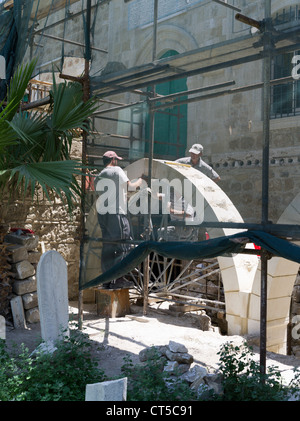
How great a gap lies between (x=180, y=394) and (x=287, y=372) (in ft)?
5.31

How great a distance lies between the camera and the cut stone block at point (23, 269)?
734 centimetres

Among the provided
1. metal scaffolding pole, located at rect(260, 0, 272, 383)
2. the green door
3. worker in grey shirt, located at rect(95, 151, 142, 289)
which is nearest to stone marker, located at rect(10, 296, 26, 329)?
worker in grey shirt, located at rect(95, 151, 142, 289)

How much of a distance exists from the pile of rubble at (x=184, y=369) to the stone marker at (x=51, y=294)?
106cm

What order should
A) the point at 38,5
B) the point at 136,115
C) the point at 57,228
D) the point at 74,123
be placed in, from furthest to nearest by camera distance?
the point at 57,228, the point at 38,5, the point at 136,115, the point at 74,123

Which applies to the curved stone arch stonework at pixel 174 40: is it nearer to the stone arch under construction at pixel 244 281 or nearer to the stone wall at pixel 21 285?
the stone arch under construction at pixel 244 281

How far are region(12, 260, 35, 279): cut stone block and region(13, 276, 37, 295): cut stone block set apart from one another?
7 cm

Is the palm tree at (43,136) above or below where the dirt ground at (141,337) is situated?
above

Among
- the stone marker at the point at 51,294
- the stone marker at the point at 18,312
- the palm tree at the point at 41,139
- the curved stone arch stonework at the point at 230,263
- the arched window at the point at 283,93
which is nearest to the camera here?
the stone marker at the point at 51,294

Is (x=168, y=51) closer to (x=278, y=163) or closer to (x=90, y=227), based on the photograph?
(x=278, y=163)

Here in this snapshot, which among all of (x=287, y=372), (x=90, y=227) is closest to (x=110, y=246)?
(x=90, y=227)

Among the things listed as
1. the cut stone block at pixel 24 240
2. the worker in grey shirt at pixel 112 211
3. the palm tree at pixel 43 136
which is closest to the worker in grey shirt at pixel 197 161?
the worker in grey shirt at pixel 112 211

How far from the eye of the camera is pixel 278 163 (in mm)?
10000

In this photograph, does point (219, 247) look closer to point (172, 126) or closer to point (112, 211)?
point (112, 211)

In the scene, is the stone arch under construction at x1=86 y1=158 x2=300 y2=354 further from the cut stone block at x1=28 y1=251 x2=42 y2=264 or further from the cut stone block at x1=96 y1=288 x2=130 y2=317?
the cut stone block at x1=28 y1=251 x2=42 y2=264
